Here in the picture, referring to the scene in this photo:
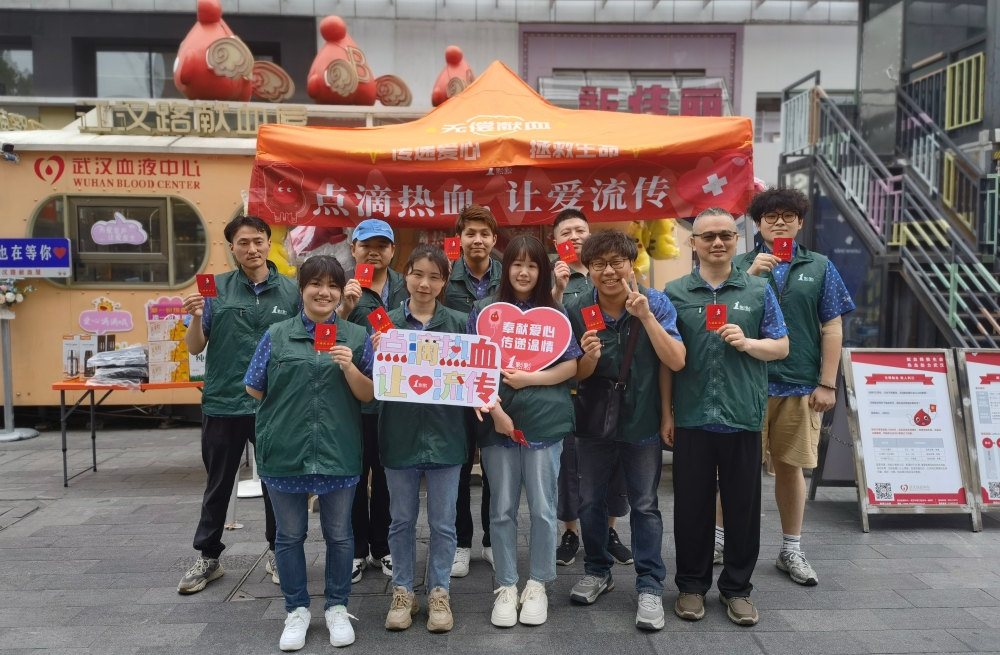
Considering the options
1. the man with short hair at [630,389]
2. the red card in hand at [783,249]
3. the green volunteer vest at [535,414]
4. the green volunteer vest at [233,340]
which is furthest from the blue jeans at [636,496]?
the green volunteer vest at [233,340]

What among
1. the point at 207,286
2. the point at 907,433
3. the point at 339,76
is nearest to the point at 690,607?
the point at 907,433

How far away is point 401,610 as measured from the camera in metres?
3.43

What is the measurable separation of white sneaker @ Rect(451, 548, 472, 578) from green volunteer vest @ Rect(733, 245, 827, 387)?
6.63 ft

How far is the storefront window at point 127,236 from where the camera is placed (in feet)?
26.7

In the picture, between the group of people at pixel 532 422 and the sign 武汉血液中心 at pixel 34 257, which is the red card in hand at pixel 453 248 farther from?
the sign 武汉血液中心 at pixel 34 257

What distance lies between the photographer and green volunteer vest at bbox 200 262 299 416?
151 inches

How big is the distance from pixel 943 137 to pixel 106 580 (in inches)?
379

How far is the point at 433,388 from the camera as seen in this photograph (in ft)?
10.6

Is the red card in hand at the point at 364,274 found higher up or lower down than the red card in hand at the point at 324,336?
higher up

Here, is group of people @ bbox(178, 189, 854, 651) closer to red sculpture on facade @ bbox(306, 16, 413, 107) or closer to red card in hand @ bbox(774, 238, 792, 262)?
red card in hand @ bbox(774, 238, 792, 262)

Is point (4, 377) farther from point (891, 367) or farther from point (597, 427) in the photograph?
point (891, 367)

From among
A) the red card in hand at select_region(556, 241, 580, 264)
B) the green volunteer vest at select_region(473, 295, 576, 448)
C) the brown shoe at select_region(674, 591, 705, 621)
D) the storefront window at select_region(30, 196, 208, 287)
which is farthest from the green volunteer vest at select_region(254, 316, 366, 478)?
the storefront window at select_region(30, 196, 208, 287)

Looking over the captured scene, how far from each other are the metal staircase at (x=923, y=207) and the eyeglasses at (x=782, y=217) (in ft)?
14.0

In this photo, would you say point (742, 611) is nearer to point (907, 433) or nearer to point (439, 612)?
point (439, 612)
